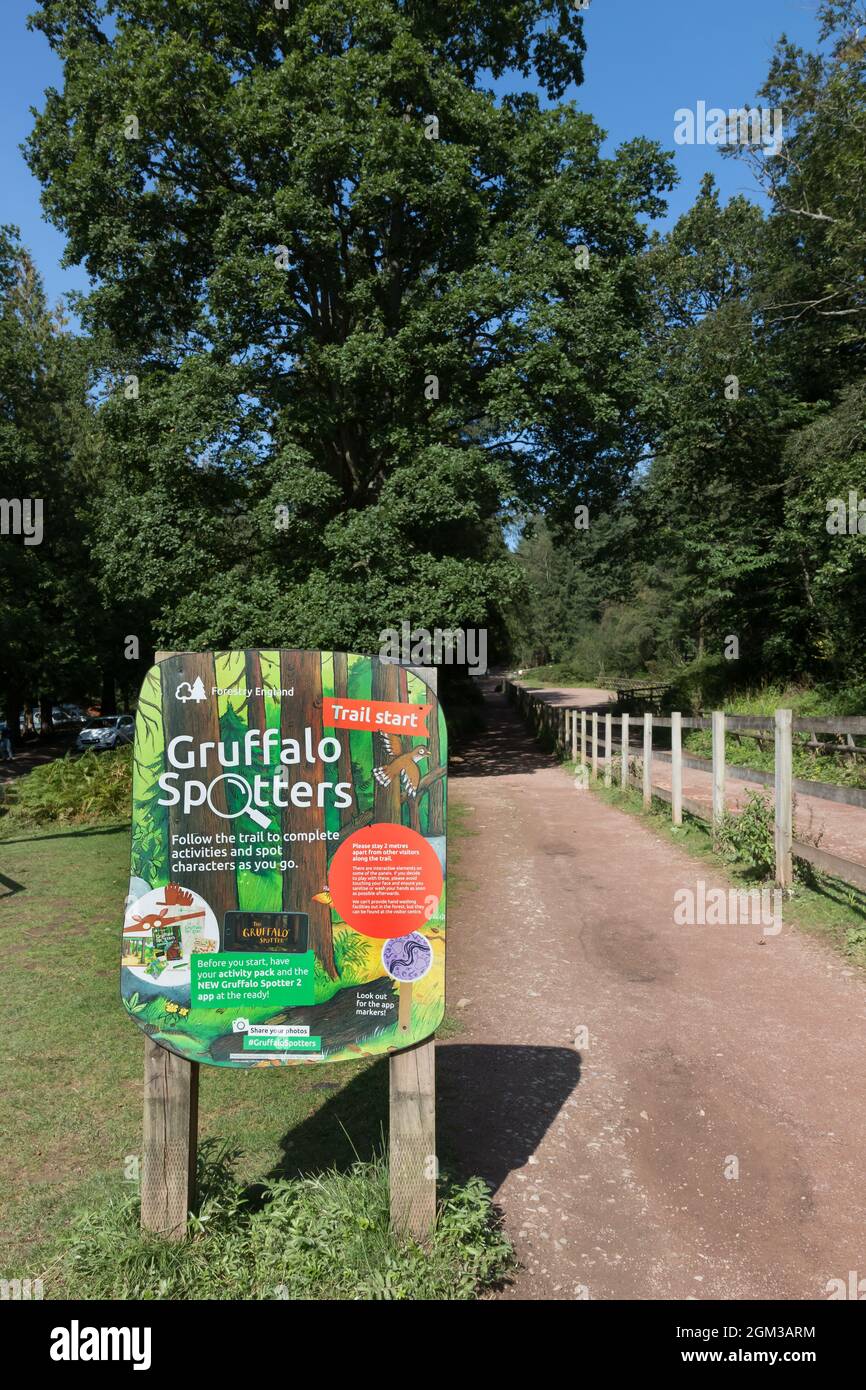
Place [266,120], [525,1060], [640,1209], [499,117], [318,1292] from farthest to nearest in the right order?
[499,117]
[266,120]
[525,1060]
[640,1209]
[318,1292]

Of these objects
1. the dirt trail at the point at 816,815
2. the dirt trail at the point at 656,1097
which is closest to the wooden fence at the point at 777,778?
the dirt trail at the point at 816,815

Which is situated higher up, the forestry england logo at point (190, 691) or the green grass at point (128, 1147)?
the forestry england logo at point (190, 691)

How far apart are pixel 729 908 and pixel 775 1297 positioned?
5.28 metres

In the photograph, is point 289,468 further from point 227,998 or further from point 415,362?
point 227,998

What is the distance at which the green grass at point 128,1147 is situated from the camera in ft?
10.3

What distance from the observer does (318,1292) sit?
10.0ft

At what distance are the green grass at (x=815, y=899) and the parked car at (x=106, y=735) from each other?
2537 cm

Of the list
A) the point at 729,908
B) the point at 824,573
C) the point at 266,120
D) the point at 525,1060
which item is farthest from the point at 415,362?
the point at 525,1060

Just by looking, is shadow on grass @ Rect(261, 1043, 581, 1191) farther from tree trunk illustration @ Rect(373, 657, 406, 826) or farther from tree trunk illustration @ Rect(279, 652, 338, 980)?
tree trunk illustration @ Rect(373, 657, 406, 826)

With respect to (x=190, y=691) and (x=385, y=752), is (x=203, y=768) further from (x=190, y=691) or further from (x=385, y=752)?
(x=385, y=752)

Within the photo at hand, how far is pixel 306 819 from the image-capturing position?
10.7ft

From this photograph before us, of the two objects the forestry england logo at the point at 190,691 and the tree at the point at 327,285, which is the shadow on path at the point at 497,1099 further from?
the tree at the point at 327,285
